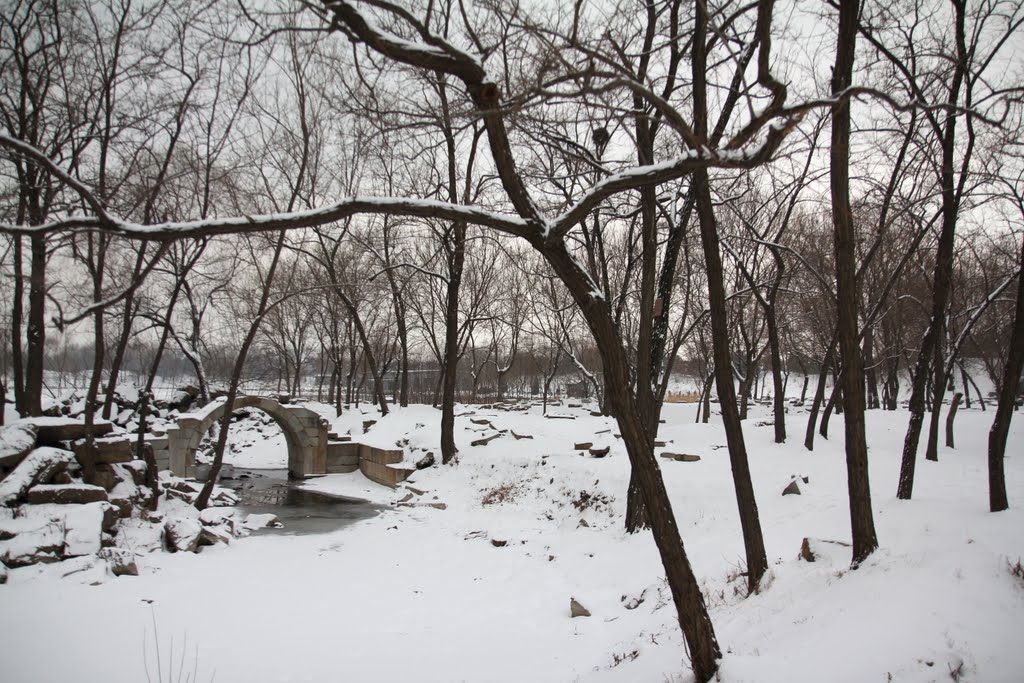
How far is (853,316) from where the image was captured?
4.76 metres

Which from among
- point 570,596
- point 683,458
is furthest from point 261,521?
point 683,458

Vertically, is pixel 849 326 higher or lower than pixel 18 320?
lower

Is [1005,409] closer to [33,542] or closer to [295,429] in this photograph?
[33,542]

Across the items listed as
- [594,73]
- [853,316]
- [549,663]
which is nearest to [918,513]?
[853,316]

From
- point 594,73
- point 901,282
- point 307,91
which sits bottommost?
point 594,73

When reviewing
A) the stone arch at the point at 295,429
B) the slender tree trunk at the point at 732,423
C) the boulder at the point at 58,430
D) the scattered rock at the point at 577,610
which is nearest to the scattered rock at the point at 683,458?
the scattered rock at the point at 577,610

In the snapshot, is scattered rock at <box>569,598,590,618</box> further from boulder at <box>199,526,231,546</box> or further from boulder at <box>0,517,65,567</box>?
boulder at <box>0,517,65,567</box>

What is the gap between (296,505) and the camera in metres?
13.0

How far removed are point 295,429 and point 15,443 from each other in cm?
862

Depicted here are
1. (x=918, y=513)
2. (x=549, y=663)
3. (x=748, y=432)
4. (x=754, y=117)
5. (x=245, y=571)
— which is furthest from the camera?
(x=748, y=432)

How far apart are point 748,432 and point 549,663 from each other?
10887 millimetres

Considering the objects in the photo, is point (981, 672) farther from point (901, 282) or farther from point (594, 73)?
point (901, 282)

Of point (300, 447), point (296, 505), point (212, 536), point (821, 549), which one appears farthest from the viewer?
point (300, 447)

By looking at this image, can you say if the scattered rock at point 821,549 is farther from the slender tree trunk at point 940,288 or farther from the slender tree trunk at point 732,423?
the slender tree trunk at point 940,288
